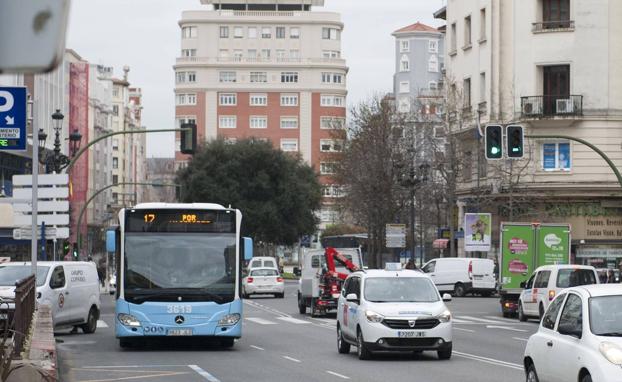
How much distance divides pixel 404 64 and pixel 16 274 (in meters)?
153

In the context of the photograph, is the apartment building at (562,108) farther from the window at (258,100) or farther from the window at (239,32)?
the window at (239,32)

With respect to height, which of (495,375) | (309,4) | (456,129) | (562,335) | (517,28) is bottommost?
(495,375)

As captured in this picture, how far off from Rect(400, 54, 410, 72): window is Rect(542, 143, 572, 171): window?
4690 inches

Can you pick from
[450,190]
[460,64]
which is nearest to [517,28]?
[460,64]

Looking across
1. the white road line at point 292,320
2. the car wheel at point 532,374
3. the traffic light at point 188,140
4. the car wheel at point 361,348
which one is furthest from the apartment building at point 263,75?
the car wheel at point 532,374

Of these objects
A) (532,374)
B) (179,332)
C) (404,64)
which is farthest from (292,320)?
(404,64)

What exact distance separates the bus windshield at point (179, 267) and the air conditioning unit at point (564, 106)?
37.4m

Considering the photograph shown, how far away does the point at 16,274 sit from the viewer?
1153 inches

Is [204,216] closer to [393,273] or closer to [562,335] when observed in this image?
[393,273]

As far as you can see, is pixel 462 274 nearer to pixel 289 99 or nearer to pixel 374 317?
pixel 374 317

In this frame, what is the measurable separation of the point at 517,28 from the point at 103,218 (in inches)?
3809

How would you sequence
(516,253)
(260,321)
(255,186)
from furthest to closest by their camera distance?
(255,186), (516,253), (260,321)

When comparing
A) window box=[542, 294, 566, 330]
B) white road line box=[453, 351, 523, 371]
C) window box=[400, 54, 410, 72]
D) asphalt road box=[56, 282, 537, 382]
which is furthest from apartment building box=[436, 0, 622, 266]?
window box=[400, 54, 410, 72]

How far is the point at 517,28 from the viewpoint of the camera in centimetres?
6094
